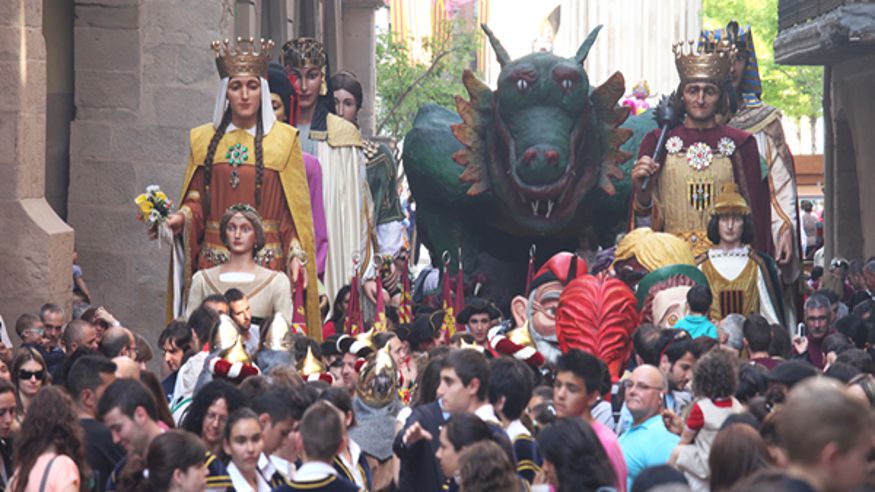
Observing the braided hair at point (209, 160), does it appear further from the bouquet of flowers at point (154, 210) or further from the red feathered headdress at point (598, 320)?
the red feathered headdress at point (598, 320)

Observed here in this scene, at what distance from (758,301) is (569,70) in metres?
3.42

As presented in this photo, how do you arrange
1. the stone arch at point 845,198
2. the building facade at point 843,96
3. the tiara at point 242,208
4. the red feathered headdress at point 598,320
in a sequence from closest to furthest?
1. the red feathered headdress at point 598,320
2. the tiara at point 242,208
3. the building facade at point 843,96
4. the stone arch at point 845,198

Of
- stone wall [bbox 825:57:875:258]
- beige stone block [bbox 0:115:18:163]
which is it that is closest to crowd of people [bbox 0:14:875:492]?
beige stone block [bbox 0:115:18:163]

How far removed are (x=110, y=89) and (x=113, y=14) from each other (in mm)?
641

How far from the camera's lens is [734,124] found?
17.1 metres

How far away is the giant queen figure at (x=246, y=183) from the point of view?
14.4m

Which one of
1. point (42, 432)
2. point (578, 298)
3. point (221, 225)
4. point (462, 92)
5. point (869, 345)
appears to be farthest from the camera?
point (462, 92)

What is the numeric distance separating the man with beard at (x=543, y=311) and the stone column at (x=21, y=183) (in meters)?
3.41

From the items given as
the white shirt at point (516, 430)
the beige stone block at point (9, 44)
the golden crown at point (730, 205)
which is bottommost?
the white shirt at point (516, 430)

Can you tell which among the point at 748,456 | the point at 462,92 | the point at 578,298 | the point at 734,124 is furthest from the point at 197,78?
the point at 462,92

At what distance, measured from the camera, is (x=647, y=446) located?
8.37 metres

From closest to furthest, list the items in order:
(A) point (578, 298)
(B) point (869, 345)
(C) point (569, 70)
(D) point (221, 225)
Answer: (A) point (578, 298) → (B) point (869, 345) → (D) point (221, 225) → (C) point (569, 70)

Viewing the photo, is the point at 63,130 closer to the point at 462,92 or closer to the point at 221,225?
the point at 221,225

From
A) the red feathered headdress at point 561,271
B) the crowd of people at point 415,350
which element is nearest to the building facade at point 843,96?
the crowd of people at point 415,350
